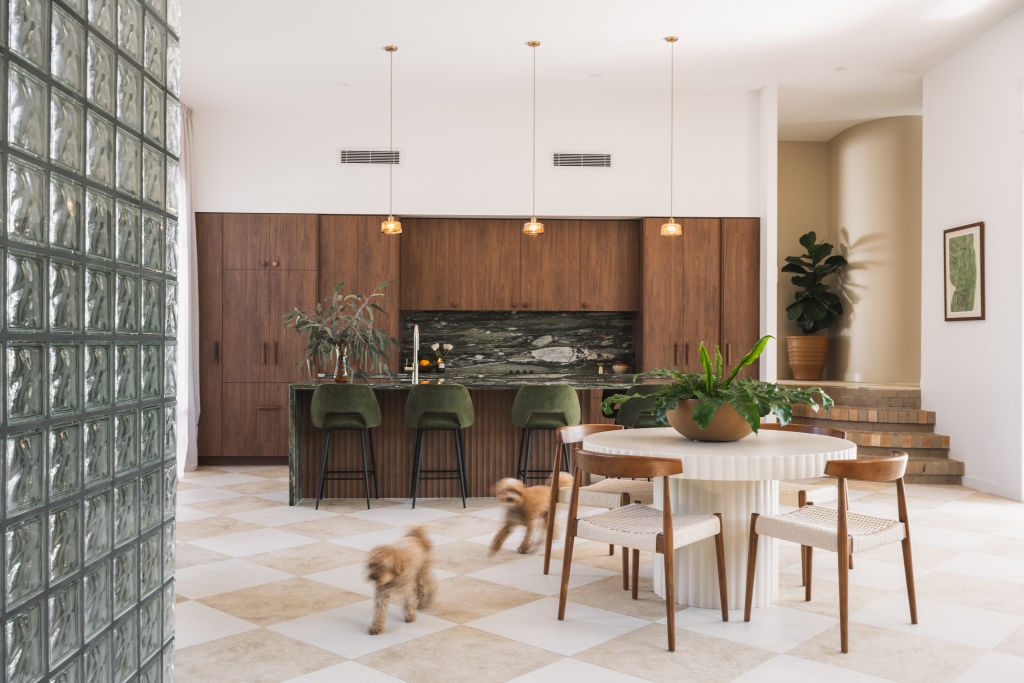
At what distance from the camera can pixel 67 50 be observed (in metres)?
1.36

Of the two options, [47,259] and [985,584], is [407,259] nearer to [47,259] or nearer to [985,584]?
[985,584]

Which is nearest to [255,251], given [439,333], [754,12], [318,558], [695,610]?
[439,333]

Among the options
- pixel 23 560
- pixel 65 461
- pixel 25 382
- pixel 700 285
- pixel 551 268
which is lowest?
pixel 23 560

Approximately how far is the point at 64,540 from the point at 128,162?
71cm

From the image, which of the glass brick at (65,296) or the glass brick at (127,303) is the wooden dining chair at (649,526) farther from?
the glass brick at (65,296)

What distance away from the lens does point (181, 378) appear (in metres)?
7.62

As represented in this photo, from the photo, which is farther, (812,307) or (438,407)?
(812,307)

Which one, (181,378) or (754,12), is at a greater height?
(754,12)

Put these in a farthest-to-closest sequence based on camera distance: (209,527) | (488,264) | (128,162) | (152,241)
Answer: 1. (488,264)
2. (209,527)
3. (152,241)
4. (128,162)

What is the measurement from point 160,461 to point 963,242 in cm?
679

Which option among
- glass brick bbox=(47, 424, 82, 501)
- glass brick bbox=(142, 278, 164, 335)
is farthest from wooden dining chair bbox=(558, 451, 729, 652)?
glass brick bbox=(47, 424, 82, 501)

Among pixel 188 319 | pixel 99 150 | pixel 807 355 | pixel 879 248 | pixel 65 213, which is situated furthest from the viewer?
pixel 807 355

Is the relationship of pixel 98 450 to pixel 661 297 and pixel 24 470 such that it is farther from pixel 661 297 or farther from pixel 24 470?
pixel 661 297

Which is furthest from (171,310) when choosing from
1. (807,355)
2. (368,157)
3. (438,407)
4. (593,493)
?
(807,355)
